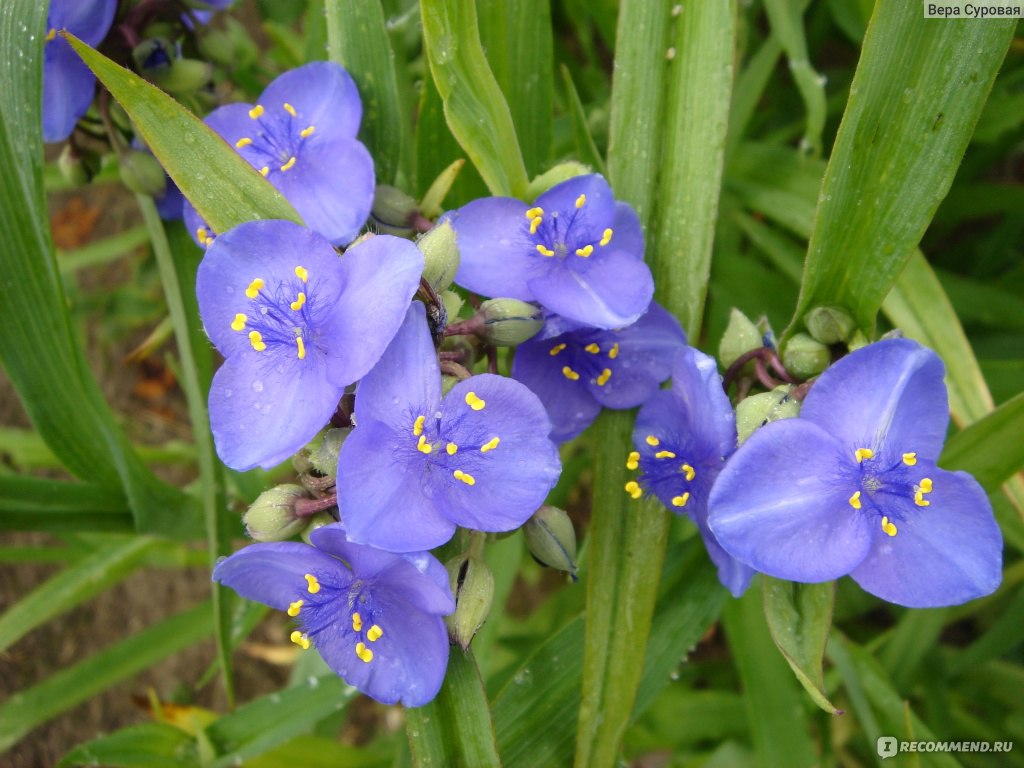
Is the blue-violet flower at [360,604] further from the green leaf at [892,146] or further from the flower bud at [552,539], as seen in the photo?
the green leaf at [892,146]

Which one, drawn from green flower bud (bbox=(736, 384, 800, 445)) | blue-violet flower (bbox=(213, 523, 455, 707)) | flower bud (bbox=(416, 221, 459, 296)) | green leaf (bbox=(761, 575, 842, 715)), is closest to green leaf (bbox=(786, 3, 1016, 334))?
green flower bud (bbox=(736, 384, 800, 445))

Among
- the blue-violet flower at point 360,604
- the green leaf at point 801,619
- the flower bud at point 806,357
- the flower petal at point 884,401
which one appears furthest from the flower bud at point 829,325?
the blue-violet flower at point 360,604

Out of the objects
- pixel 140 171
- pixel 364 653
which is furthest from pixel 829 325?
pixel 140 171

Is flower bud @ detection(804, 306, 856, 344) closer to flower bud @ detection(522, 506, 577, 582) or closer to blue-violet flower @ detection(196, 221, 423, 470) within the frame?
flower bud @ detection(522, 506, 577, 582)

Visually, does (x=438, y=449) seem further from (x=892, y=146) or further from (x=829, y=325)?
(x=892, y=146)

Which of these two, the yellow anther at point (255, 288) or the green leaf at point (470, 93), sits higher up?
the green leaf at point (470, 93)

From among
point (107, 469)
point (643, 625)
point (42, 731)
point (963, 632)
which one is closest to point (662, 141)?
point (643, 625)

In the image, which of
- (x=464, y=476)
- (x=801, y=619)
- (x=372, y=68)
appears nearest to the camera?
(x=464, y=476)
